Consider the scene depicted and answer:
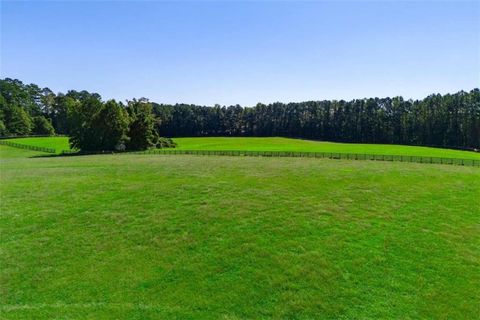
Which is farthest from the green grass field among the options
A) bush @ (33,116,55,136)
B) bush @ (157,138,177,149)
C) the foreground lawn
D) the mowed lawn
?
the mowed lawn

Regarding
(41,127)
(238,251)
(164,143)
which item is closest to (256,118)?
(164,143)

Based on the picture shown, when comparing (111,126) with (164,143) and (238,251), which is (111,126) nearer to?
(164,143)

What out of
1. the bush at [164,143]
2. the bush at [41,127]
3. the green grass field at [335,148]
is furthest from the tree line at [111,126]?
the bush at [41,127]

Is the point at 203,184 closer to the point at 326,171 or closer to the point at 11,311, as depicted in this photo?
the point at 326,171

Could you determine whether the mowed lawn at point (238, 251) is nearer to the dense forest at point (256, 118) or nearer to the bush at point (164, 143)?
the dense forest at point (256, 118)

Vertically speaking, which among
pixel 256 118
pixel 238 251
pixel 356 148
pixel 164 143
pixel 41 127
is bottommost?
pixel 238 251
